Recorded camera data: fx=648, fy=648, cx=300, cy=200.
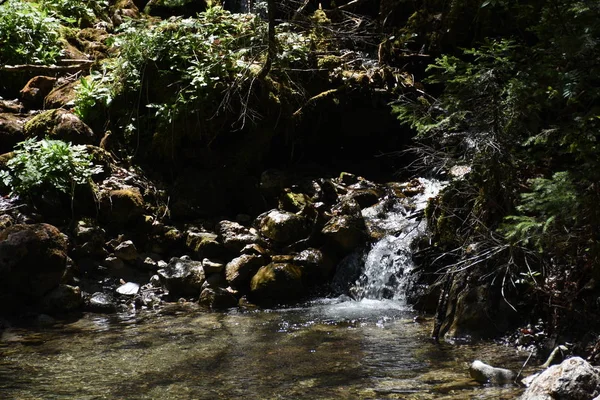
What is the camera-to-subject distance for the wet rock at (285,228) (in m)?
9.55

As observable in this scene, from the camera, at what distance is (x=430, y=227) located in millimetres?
8516

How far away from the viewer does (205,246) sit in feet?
30.8

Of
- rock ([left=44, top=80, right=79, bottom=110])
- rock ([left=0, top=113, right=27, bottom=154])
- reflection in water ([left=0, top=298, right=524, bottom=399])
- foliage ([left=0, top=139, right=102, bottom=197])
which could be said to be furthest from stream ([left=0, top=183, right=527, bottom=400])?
rock ([left=44, top=80, right=79, bottom=110])

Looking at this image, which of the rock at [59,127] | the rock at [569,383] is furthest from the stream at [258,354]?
the rock at [59,127]

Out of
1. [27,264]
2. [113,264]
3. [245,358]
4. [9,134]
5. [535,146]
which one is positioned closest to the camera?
[535,146]

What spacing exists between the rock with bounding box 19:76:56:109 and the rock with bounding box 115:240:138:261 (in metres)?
3.81

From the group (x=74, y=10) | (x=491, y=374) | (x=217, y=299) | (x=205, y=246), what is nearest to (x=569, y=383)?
(x=491, y=374)

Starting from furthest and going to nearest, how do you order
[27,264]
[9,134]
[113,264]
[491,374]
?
[9,134]
[113,264]
[27,264]
[491,374]

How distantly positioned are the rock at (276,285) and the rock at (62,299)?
2.31m

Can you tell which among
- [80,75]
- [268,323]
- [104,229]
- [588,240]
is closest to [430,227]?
A: [268,323]

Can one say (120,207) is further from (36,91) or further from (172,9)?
(172,9)

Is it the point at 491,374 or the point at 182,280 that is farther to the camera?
the point at 182,280

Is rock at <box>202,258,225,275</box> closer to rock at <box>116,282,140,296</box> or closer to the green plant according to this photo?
rock at <box>116,282,140,296</box>

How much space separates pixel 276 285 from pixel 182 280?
1353 mm
